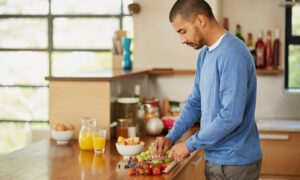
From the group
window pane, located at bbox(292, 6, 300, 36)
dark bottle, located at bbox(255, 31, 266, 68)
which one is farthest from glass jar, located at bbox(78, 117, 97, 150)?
window pane, located at bbox(292, 6, 300, 36)

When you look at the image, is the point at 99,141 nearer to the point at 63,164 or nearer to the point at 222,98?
the point at 63,164

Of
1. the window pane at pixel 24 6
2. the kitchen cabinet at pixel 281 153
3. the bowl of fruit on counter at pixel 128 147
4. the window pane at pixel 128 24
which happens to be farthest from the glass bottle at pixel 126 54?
the bowl of fruit on counter at pixel 128 147

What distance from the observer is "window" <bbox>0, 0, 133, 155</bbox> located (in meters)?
6.03

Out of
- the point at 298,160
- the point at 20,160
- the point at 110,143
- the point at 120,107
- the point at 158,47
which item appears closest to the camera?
the point at 20,160

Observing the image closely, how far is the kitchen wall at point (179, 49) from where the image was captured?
5027mm

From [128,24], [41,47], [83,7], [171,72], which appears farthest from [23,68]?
[171,72]

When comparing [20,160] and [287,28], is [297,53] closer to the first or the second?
[287,28]

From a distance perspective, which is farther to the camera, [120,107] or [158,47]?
[158,47]

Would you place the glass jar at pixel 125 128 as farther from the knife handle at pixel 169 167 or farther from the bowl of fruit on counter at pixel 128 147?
the knife handle at pixel 169 167

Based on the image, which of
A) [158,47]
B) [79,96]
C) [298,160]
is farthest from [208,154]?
[158,47]

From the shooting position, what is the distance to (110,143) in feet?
11.9

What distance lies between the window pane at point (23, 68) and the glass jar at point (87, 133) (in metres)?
2.84

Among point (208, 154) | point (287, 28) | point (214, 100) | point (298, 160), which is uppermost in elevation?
point (287, 28)

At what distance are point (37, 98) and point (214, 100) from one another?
399cm
